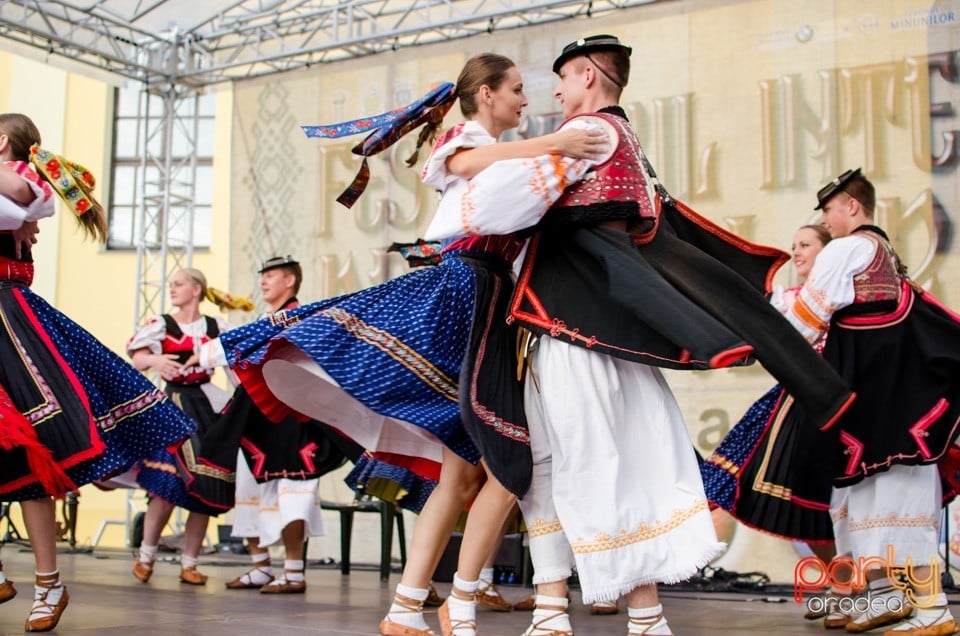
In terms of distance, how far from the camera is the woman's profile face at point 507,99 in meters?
2.79

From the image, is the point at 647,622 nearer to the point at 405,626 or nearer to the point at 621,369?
the point at 621,369

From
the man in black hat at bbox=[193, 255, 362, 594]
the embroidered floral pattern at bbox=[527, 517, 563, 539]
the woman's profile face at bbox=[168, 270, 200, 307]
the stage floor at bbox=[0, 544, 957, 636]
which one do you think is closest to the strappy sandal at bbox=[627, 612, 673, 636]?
the embroidered floral pattern at bbox=[527, 517, 563, 539]

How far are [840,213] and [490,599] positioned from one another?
1.80 meters

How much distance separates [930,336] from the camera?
318 cm

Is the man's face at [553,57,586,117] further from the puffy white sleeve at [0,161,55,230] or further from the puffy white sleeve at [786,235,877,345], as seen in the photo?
the puffy white sleeve at [0,161,55,230]

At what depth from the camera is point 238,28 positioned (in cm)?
704

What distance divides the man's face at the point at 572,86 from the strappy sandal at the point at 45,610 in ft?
5.86

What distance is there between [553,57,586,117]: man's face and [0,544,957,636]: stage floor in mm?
1455

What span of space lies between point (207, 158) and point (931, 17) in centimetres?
865

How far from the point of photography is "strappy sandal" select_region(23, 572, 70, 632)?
2.68 metres

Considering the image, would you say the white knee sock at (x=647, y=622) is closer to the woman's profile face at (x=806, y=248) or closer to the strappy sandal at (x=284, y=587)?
the woman's profile face at (x=806, y=248)

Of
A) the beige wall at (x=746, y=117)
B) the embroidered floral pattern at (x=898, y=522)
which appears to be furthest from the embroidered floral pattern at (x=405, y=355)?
the beige wall at (x=746, y=117)

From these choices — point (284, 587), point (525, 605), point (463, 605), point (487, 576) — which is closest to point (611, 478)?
point (463, 605)

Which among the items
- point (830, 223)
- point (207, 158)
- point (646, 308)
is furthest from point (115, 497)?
point (646, 308)
